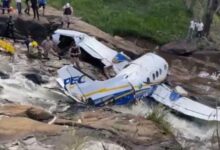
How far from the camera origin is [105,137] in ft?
55.7

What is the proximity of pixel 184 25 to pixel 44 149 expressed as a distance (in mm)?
35601

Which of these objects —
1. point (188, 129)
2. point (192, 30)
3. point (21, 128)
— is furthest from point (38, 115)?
point (192, 30)

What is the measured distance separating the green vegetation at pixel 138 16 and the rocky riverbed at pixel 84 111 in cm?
278

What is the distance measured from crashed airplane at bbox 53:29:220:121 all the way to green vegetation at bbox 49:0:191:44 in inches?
459

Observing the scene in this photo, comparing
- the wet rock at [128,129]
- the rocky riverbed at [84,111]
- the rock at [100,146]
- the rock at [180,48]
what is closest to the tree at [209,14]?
the rock at [180,48]

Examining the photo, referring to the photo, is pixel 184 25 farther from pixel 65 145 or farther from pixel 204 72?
pixel 65 145

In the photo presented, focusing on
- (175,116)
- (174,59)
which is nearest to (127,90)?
(175,116)

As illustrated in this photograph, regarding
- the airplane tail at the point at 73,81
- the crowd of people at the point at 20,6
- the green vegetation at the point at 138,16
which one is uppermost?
the crowd of people at the point at 20,6

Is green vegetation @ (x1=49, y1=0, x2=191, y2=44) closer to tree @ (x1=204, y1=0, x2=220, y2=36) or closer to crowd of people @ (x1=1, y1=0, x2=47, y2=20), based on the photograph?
tree @ (x1=204, y1=0, x2=220, y2=36)

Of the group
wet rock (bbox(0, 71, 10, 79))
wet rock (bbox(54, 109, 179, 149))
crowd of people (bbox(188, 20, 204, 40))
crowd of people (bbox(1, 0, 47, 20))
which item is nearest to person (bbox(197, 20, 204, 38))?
crowd of people (bbox(188, 20, 204, 40))

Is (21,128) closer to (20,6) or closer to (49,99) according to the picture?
(49,99)

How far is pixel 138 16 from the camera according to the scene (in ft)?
156

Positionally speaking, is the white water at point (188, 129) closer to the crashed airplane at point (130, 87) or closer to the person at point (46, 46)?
the crashed airplane at point (130, 87)

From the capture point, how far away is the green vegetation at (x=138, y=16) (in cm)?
4394
